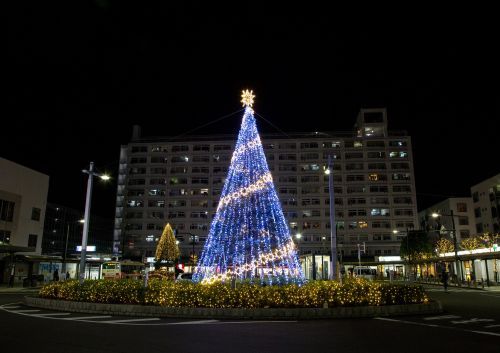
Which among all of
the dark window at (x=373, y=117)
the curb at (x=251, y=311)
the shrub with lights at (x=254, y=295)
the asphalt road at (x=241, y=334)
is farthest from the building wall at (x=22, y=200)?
the dark window at (x=373, y=117)

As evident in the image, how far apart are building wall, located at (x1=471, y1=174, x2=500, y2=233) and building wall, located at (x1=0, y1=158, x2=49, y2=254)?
70655mm

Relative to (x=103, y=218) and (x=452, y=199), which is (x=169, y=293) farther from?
(x=103, y=218)

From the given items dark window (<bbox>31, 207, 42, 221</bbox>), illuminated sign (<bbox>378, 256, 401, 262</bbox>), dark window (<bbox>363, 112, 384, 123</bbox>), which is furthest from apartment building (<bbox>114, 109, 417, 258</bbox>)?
dark window (<bbox>31, 207, 42, 221</bbox>)

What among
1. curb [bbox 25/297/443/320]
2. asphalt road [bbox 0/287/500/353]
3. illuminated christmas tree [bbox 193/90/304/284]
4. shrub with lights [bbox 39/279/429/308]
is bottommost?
asphalt road [bbox 0/287/500/353]

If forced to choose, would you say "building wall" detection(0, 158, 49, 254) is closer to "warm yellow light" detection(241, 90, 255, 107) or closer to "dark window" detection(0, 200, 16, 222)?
"dark window" detection(0, 200, 16, 222)

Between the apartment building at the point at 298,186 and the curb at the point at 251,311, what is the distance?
72130 millimetres

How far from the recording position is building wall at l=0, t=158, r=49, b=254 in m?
46.6

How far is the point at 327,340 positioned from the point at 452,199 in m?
86.3

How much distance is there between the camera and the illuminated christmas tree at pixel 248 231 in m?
23.6

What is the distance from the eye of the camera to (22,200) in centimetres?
4956

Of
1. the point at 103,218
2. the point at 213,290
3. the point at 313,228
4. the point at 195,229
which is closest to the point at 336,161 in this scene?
the point at 313,228

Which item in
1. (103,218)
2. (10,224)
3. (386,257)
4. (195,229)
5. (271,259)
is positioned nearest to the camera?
(271,259)

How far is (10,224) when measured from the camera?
4753 centimetres

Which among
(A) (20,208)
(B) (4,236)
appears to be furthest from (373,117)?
(B) (4,236)
